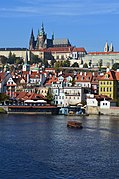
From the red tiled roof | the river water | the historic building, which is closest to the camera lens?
the river water

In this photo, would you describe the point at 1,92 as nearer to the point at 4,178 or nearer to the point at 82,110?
the point at 82,110

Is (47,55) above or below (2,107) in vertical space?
above

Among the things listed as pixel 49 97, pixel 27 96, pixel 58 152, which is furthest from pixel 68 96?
pixel 58 152

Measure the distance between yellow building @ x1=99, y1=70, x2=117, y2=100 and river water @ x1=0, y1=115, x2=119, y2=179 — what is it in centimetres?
2213

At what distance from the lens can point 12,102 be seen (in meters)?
54.7

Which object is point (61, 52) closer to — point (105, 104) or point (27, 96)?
point (27, 96)

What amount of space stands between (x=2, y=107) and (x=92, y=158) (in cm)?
2960

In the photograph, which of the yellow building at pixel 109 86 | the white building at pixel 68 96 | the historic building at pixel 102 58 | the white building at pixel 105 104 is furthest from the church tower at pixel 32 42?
the white building at pixel 105 104

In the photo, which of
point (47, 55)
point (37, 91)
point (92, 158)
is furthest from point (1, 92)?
point (47, 55)

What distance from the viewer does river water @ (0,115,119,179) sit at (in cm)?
2042

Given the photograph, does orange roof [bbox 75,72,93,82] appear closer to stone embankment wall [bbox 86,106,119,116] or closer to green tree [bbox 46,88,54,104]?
green tree [bbox 46,88,54,104]

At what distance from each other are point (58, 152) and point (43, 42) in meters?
124

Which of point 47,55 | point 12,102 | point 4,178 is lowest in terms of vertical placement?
point 4,178

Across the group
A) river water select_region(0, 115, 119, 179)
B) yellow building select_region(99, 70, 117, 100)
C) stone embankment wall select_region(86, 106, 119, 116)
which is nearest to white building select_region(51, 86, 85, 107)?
yellow building select_region(99, 70, 117, 100)
